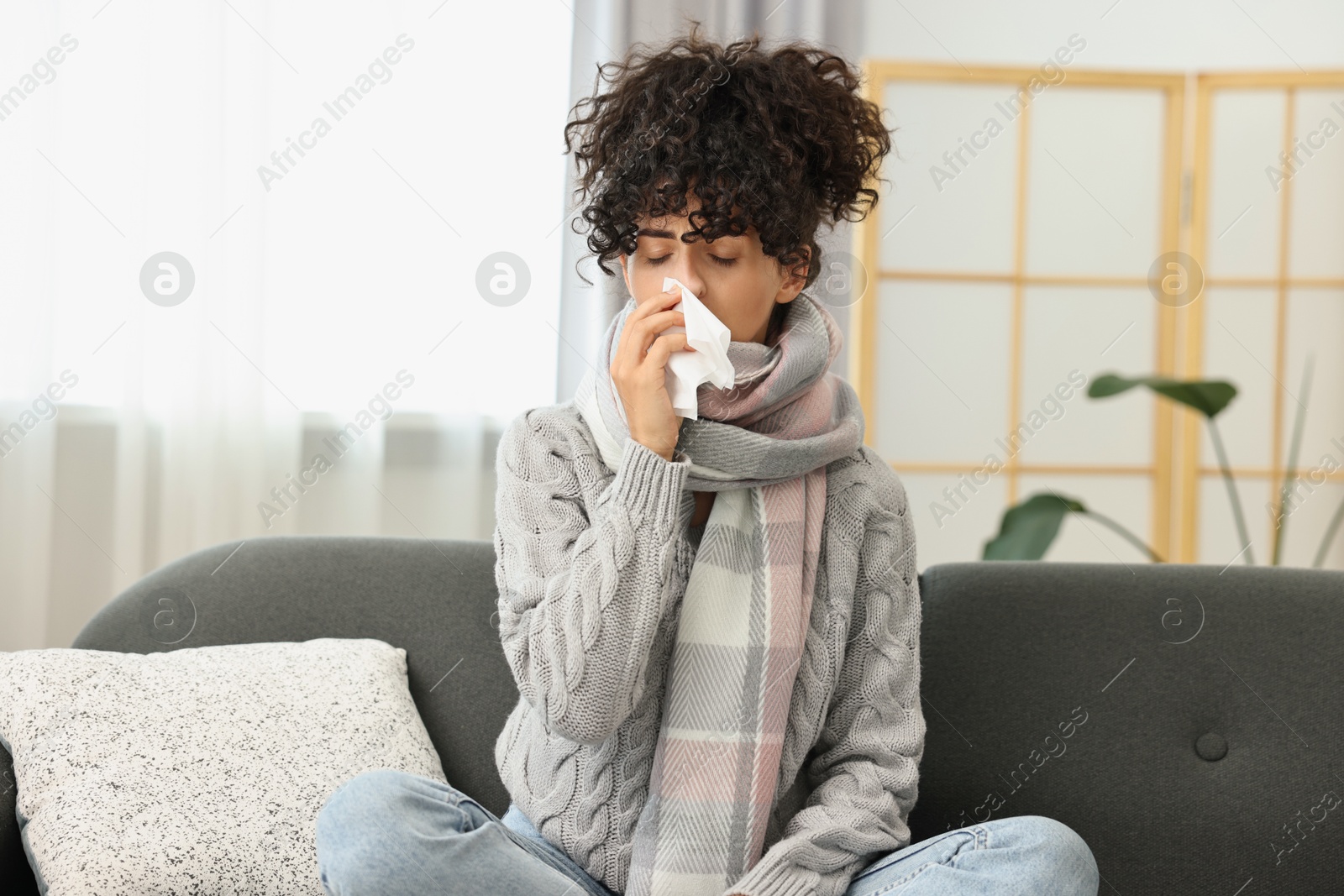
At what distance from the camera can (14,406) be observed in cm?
239

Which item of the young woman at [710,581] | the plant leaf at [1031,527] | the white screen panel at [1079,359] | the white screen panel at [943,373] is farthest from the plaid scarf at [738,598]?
the white screen panel at [1079,359]

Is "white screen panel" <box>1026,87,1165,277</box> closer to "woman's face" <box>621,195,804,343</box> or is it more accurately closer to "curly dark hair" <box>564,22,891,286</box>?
"curly dark hair" <box>564,22,891,286</box>

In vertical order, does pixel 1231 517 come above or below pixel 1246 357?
below

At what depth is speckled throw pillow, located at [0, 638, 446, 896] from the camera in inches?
45.4

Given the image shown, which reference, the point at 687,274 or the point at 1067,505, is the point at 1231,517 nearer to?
the point at 1067,505

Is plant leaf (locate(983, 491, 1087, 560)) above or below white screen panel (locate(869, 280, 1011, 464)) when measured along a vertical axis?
below

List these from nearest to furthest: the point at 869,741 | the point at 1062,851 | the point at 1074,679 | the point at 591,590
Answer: the point at 1062,851 < the point at 591,590 < the point at 869,741 < the point at 1074,679

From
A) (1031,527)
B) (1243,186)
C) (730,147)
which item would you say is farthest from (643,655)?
(1243,186)

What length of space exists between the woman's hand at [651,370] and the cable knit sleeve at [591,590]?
24mm

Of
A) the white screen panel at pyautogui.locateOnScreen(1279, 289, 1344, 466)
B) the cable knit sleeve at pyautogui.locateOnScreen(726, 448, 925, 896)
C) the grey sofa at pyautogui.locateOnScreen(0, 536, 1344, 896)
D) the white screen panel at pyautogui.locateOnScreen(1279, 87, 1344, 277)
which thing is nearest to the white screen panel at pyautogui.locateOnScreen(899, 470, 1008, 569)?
the white screen panel at pyautogui.locateOnScreen(1279, 289, 1344, 466)

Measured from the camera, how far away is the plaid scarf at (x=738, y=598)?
1.09 m

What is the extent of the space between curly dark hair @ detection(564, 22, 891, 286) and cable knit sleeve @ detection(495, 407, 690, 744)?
0.25m

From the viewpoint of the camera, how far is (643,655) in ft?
3.42

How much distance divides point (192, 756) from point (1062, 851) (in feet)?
2.96
